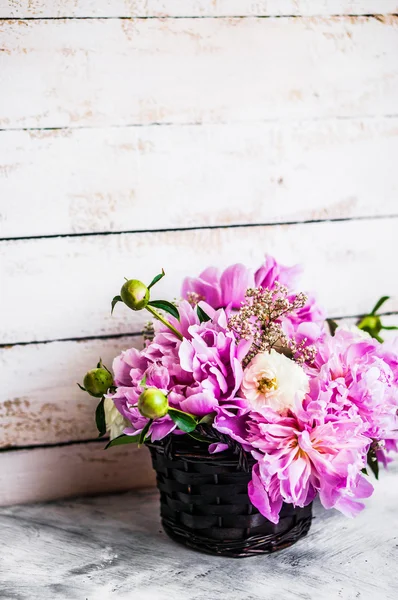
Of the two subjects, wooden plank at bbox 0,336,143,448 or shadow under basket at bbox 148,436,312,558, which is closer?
shadow under basket at bbox 148,436,312,558

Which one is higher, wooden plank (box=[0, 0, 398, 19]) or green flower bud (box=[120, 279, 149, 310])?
wooden plank (box=[0, 0, 398, 19])

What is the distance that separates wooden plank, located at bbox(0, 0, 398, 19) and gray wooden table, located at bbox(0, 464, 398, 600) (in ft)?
2.67

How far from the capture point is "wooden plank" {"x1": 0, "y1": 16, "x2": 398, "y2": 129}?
103 centimetres

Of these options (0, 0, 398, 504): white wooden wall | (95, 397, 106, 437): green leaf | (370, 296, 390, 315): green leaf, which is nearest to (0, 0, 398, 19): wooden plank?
(0, 0, 398, 504): white wooden wall

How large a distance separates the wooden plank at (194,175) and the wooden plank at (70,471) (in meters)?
0.38

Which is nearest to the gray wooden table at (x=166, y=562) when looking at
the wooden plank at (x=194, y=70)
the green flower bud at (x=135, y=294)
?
the green flower bud at (x=135, y=294)

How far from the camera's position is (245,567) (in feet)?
2.80

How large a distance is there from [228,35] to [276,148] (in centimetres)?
21

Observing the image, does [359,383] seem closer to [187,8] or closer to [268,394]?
[268,394]

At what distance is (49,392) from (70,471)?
15 centimetres

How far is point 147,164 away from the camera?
1.08m

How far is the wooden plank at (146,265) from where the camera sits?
1.06 metres

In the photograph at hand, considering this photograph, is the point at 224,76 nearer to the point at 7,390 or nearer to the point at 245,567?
the point at 7,390

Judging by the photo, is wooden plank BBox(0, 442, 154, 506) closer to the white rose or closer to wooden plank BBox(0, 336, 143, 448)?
wooden plank BBox(0, 336, 143, 448)
